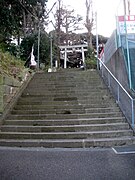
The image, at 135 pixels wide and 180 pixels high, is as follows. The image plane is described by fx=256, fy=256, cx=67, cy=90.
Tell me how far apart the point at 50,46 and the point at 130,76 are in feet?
31.7

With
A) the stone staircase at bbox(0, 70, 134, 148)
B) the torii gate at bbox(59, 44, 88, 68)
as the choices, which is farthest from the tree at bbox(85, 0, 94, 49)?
the stone staircase at bbox(0, 70, 134, 148)

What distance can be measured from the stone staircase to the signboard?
2.34 m

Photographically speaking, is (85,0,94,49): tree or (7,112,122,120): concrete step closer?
(7,112,122,120): concrete step

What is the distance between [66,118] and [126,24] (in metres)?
4.43

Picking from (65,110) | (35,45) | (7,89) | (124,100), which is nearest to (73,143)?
(65,110)

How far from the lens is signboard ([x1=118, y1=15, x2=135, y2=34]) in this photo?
9703 millimetres

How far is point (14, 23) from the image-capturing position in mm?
11422

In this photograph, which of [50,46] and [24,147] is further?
[50,46]

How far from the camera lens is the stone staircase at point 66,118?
6.52m

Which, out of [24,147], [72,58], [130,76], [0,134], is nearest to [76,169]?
[24,147]

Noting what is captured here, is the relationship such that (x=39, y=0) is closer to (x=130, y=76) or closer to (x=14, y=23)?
(x=14, y=23)

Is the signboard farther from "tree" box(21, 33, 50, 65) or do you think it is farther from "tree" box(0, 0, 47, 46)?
"tree" box(21, 33, 50, 65)

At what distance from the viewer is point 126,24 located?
970cm

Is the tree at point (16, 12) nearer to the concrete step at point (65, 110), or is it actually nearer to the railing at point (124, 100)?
the concrete step at point (65, 110)
